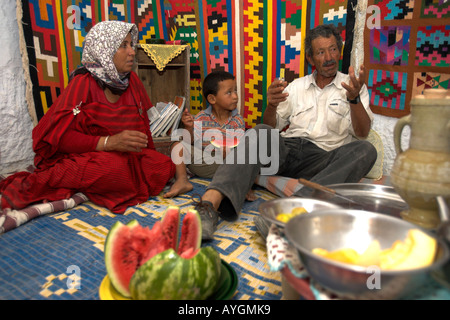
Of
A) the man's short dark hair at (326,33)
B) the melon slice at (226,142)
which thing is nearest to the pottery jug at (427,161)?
the man's short dark hair at (326,33)

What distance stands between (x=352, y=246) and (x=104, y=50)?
1982mm

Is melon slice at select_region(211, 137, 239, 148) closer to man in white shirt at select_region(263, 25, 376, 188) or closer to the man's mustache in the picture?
man in white shirt at select_region(263, 25, 376, 188)

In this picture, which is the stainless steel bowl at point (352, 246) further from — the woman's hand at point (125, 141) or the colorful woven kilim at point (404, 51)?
the colorful woven kilim at point (404, 51)

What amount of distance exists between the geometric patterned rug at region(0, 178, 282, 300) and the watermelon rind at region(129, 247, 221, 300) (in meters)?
0.32

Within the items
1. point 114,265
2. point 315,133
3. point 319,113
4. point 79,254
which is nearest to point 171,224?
point 114,265

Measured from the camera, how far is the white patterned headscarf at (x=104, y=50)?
2146mm

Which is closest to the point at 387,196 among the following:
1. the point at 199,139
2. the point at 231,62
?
the point at 199,139

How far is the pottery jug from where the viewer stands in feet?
2.96

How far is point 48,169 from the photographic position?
6.78ft

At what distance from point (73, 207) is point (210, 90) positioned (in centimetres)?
Result: 144

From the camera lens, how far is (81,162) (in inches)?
79.8

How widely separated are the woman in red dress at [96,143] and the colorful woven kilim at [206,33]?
2.21 ft

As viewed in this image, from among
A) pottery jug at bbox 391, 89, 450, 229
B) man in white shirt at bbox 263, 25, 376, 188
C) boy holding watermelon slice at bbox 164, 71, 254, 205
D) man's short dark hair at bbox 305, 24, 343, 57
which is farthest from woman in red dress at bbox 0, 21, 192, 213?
pottery jug at bbox 391, 89, 450, 229
